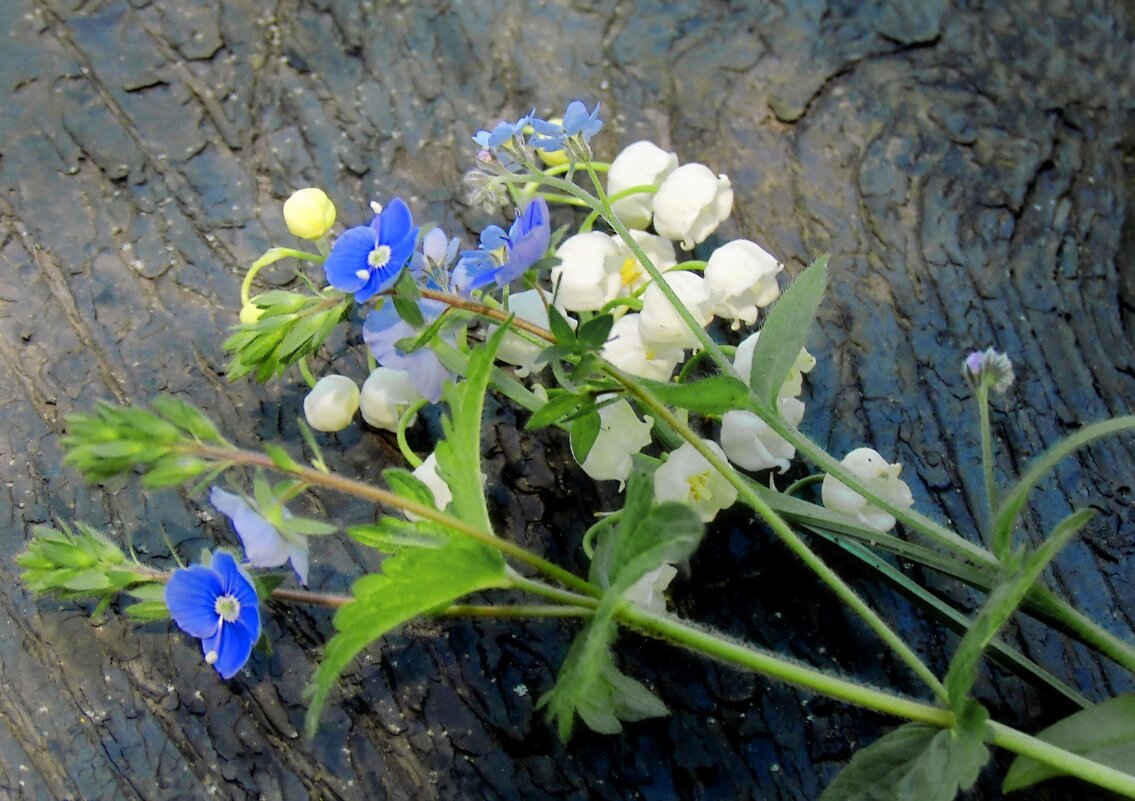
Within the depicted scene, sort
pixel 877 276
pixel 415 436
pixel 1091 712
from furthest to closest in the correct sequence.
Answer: pixel 877 276
pixel 415 436
pixel 1091 712

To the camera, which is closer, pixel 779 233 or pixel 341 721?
pixel 341 721

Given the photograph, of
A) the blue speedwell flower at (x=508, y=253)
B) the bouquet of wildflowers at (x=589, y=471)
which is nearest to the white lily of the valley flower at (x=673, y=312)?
the bouquet of wildflowers at (x=589, y=471)

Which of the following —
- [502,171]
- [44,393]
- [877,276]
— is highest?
[502,171]

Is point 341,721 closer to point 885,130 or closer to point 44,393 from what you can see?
point 44,393

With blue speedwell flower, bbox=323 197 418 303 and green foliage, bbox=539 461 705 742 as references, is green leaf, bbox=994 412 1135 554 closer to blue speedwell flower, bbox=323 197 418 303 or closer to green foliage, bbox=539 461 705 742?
green foliage, bbox=539 461 705 742

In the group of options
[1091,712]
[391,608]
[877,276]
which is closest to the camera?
[391,608]

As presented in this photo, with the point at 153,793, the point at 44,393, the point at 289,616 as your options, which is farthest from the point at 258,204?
the point at 153,793

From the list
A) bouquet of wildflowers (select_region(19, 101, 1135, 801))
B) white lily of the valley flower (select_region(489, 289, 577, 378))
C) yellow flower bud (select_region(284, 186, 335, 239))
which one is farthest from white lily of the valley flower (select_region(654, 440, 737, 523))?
yellow flower bud (select_region(284, 186, 335, 239))
